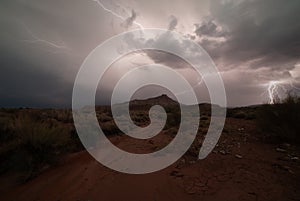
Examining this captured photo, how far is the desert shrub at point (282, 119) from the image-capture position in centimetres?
684

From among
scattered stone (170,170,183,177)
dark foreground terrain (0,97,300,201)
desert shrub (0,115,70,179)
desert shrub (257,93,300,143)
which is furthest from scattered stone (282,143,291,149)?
desert shrub (0,115,70,179)

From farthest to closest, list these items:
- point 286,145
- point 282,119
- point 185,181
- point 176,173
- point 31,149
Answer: point 282,119
point 286,145
point 31,149
point 176,173
point 185,181

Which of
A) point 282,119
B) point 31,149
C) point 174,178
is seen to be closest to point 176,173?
point 174,178

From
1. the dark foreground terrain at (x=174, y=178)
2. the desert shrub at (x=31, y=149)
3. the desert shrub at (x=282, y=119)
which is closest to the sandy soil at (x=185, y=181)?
the dark foreground terrain at (x=174, y=178)

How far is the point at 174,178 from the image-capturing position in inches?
187

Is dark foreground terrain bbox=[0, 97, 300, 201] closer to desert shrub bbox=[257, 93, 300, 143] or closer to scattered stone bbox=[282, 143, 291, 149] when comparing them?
scattered stone bbox=[282, 143, 291, 149]

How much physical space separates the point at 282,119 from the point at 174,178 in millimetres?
6108

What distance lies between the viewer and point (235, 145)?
7148mm

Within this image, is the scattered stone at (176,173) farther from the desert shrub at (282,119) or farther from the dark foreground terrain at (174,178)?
the desert shrub at (282,119)

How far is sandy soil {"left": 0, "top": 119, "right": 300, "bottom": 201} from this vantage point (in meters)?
3.88

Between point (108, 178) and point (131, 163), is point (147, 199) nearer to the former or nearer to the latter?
point (108, 178)

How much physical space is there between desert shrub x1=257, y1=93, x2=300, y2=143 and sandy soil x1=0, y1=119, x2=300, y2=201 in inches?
31.2

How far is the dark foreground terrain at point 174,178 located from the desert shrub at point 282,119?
36 cm

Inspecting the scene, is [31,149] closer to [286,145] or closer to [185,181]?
[185,181]
